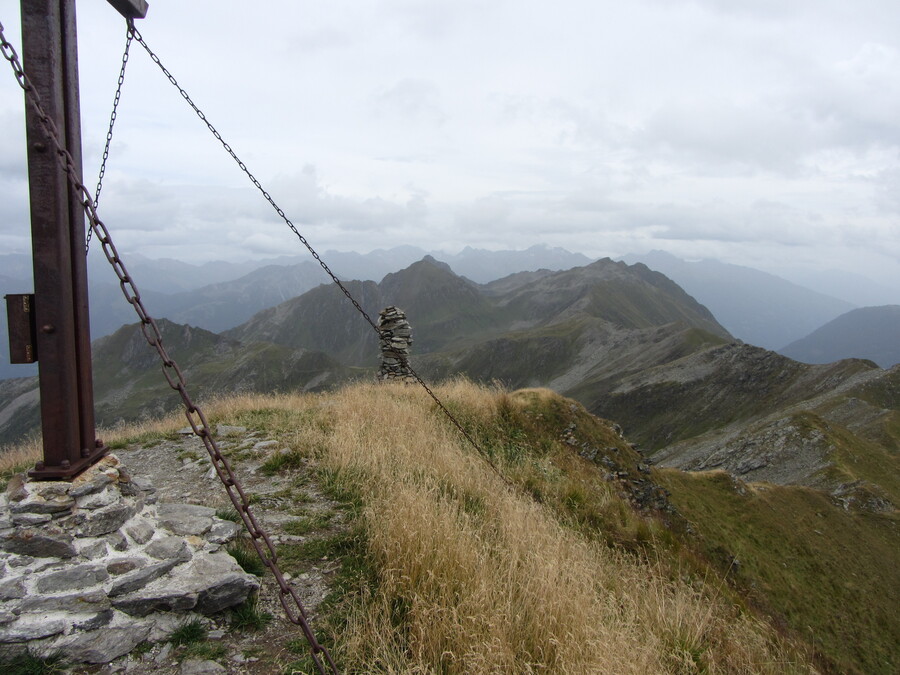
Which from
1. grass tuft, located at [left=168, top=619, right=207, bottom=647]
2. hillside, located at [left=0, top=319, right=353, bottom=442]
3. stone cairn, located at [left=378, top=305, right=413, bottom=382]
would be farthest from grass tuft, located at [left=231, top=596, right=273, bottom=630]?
hillside, located at [left=0, top=319, right=353, bottom=442]

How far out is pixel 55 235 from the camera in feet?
13.9

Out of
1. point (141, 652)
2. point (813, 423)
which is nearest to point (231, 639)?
point (141, 652)

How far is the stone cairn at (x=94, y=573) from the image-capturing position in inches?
143

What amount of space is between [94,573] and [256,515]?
2.24 meters

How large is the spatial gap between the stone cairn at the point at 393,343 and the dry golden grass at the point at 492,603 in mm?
10932

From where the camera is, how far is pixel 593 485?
10422 mm

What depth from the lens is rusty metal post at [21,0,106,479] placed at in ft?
13.6

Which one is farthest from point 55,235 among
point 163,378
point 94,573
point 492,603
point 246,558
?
point 163,378

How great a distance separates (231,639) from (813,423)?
4518cm

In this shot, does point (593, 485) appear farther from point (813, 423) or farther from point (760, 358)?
point (760, 358)

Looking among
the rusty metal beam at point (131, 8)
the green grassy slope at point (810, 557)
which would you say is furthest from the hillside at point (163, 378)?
the rusty metal beam at point (131, 8)

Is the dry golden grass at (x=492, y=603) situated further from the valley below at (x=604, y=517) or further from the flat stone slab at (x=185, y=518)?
the flat stone slab at (x=185, y=518)

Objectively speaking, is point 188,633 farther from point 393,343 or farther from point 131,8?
point 393,343

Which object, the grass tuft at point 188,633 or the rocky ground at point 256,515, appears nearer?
the rocky ground at point 256,515
